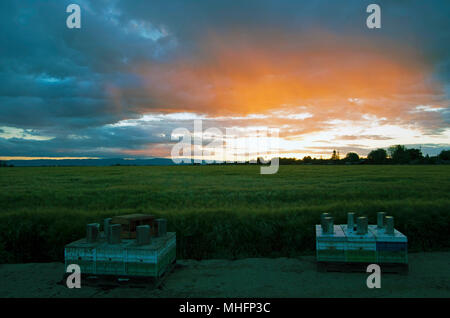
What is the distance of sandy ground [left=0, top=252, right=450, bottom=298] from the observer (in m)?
6.53

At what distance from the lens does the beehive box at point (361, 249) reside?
7262 mm

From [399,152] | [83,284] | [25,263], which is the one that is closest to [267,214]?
[83,284]

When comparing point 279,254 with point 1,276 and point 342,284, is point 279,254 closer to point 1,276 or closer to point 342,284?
point 342,284

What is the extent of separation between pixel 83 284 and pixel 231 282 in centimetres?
333

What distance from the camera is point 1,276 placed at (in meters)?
7.93

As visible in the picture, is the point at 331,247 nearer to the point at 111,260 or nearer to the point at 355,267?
the point at 355,267

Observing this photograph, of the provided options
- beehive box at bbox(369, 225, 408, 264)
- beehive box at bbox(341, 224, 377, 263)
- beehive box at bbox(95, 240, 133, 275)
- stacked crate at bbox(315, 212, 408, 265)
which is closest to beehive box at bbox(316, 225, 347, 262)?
stacked crate at bbox(315, 212, 408, 265)

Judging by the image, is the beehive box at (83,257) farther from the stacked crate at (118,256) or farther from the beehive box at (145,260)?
the beehive box at (145,260)

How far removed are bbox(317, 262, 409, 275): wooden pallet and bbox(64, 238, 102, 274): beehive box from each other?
17.3 feet

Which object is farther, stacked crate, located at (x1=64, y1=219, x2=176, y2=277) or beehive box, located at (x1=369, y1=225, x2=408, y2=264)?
beehive box, located at (x1=369, y1=225, x2=408, y2=264)

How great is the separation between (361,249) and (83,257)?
6.38m

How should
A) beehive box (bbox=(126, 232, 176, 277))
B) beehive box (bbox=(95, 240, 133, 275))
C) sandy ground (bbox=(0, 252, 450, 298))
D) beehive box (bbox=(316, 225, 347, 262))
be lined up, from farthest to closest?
beehive box (bbox=(316, 225, 347, 262)) → beehive box (bbox=(95, 240, 133, 275)) → beehive box (bbox=(126, 232, 176, 277)) → sandy ground (bbox=(0, 252, 450, 298))

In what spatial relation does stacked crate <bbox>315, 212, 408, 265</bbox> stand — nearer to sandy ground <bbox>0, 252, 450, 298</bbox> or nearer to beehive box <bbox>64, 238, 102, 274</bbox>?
sandy ground <bbox>0, 252, 450, 298</bbox>

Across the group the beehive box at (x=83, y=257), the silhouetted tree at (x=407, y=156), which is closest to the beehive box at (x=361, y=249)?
the beehive box at (x=83, y=257)
